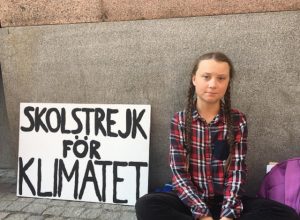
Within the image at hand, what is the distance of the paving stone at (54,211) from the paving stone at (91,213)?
196 mm

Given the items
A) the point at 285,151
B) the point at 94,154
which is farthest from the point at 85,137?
the point at 285,151

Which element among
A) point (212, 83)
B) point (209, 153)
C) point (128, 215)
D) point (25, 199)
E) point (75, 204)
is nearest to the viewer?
point (212, 83)

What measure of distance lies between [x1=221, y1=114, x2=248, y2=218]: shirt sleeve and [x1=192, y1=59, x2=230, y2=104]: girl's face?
29 centimetres

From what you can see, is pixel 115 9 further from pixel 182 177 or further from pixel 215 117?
pixel 182 177

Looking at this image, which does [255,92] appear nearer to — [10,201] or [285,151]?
[285,151]

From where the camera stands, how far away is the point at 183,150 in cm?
254

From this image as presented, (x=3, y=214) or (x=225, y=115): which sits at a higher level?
(x=225, y=115)

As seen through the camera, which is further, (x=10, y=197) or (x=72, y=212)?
(x=10, y=197)

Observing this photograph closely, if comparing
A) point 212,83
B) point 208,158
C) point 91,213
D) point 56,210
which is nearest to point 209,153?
point 208,158

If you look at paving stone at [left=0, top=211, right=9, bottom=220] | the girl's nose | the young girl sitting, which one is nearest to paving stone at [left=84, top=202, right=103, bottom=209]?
paving stone at [left=0, top=211, right=9, bottom=220]

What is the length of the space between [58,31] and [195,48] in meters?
1.24

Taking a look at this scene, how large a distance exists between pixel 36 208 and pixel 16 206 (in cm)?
20

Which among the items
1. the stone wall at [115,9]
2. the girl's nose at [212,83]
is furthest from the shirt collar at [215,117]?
the stone wall at [115,9]

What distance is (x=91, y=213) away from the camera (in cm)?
302
